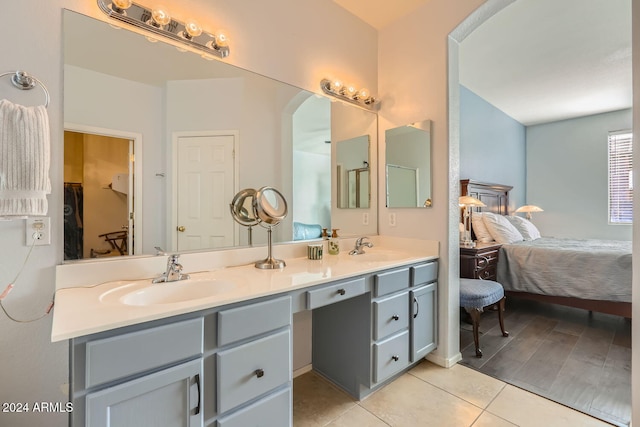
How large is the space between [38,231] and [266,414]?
1169 mm

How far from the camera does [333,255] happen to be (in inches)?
82.1

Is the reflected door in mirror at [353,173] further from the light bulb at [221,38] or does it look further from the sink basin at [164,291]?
the sink basin at [164,291]

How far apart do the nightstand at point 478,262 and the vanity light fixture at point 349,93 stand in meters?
1.69

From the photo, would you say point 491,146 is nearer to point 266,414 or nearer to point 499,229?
point 499,229

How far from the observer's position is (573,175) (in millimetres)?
5082

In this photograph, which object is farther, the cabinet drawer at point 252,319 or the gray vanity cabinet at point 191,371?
the cabinet drawer at point 252,319

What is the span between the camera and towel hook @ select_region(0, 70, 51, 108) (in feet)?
3.63

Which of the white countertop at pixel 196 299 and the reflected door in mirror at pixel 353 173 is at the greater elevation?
the reflected door in mirror at pixel 353 173

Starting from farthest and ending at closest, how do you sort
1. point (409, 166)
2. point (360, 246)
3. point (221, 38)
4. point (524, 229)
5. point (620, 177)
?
1. point (620, 177)
2. point (524, 229)
3. point (409, 166)
4. point (360, 246)
5. point (221, 38)

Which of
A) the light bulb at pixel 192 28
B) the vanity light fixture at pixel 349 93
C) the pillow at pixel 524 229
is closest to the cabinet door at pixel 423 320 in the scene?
the vanity light fixture at pixel 349 93

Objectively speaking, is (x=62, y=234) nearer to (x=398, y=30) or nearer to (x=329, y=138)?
(x=329, y=138)

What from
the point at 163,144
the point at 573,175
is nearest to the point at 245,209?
the point at 163,144

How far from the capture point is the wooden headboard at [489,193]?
3.68m

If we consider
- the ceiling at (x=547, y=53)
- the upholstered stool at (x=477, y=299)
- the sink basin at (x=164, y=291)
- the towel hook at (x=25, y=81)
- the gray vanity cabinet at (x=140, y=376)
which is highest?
the ceiling at (x=547, y=53)
